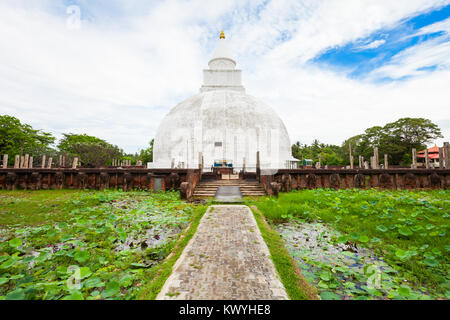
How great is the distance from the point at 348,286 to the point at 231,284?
4.29ft

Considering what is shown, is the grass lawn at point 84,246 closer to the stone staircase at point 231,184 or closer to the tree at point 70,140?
the stone staircase at point 231,184

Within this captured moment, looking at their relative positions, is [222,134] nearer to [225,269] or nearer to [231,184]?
[231,184]

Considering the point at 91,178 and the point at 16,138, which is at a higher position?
the point at 16,138

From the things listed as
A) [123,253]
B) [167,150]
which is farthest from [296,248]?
[167,150]

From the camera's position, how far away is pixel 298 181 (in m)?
Answer: 8.71

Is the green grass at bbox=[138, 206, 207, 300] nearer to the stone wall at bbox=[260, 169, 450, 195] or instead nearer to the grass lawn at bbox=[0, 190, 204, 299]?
the grass lawn at bbox=[0, 190, 204, 299]

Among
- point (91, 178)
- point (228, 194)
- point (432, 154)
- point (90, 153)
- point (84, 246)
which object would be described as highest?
point (432, 154)

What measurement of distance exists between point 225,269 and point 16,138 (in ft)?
124

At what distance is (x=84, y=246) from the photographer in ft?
10.4

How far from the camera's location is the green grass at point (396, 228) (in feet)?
8.34

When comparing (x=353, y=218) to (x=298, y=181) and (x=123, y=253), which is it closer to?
(x=298, y=181)

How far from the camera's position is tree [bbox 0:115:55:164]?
25.8 m
